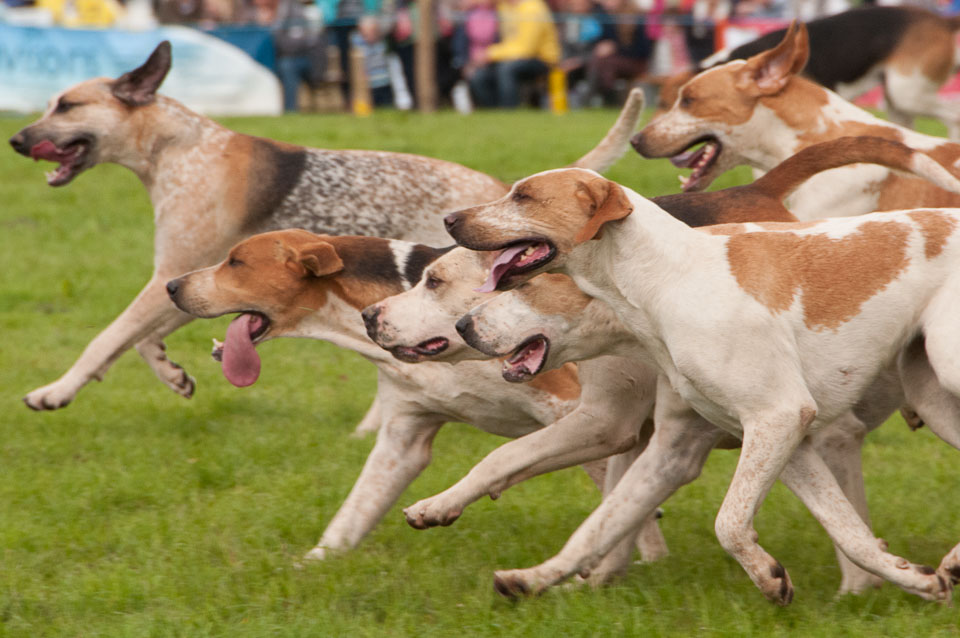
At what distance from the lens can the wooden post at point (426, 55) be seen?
56.3 feet

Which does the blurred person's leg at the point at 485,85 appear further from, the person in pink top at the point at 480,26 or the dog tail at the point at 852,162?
the dog tail at the point at 852,162

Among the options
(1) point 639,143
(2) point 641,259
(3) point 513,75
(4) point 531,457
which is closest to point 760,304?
(2) point 641,259

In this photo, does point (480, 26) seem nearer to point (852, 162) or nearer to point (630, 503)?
point (852, 162)

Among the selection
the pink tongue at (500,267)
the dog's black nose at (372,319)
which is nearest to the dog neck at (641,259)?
the pink tongue at (500,267)

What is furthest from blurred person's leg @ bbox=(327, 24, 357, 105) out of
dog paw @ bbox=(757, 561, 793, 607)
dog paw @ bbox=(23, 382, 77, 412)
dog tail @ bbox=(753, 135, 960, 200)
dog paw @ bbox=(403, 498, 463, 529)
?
dog paw @ bbox=(757, 561, 793, 607)

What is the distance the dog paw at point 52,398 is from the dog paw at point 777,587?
12.0 feet

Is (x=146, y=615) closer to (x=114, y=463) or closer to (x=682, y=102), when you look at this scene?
(x=114, y=463)

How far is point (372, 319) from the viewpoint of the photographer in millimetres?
4734

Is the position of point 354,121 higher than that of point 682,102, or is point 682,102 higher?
point 682,102

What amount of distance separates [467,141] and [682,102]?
7.17 meters

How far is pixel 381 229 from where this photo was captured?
22.8ft

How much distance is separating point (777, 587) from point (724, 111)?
2.94 meters

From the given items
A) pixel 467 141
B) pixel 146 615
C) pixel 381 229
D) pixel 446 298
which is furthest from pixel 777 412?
pixel 467 141

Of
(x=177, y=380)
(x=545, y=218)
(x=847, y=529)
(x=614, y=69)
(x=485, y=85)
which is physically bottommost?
(x=485, y=85)
